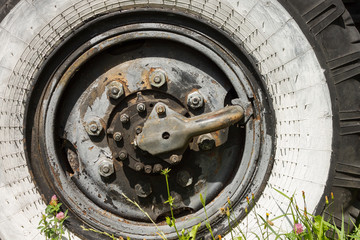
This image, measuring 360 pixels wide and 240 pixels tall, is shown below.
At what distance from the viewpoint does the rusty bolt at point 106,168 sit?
1633 millimetres

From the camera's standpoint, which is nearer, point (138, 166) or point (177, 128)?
point (177, 128)

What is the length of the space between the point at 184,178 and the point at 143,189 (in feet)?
0.61

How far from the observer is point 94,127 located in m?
1.61

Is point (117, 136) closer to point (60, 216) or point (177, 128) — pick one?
point (177, 128)

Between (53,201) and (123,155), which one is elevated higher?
(123,155)

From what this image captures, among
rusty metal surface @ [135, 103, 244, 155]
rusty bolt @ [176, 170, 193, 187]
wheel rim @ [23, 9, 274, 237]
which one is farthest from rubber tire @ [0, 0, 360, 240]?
rusty bolt @ [176, 170, 193, 187]

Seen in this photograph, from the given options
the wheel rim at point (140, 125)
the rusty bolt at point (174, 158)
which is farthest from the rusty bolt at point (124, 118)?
the rusty bolt at point (174, 158)

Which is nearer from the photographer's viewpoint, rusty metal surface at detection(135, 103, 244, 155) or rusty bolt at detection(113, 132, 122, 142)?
rusty metal surface at detection(135, 103, 244, 155)

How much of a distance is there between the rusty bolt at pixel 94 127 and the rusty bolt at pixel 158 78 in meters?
0.29

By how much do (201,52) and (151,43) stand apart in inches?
8.9

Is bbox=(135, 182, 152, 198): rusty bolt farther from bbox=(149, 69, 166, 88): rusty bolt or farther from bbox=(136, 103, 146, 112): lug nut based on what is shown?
bbox=(149, 69, 166, 88): rusty bolt

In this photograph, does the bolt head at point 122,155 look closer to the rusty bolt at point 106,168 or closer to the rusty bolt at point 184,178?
the rusty bolt at point 106,168

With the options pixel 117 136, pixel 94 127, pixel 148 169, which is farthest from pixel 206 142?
pixel 94 127

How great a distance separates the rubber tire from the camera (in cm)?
141
